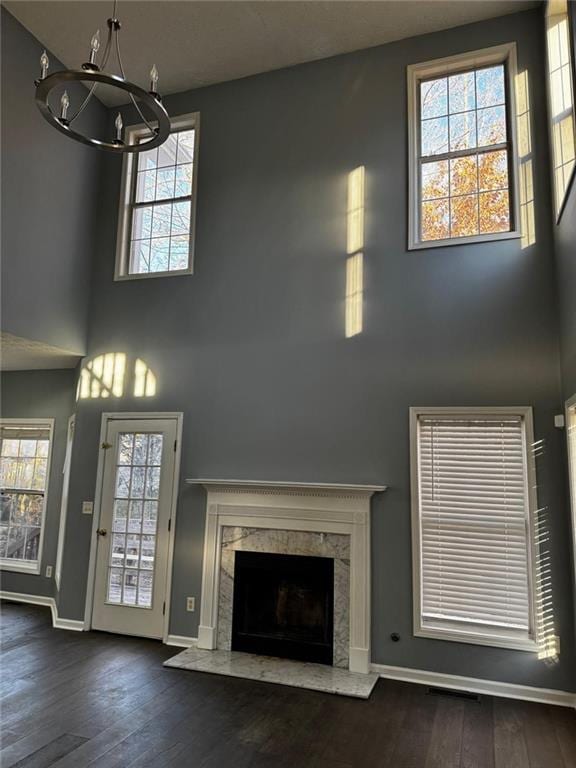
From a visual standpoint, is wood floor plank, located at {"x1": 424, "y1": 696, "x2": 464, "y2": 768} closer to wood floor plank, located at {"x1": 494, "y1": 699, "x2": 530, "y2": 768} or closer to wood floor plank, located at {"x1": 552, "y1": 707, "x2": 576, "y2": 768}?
wood floor plank, located at {"x1": 494, "y1": 699, "x2": 530, "y2": 768}

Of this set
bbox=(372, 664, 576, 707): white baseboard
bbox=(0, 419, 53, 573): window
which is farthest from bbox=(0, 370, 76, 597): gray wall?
bbox=(372, 664, 576, 707): white baseboard

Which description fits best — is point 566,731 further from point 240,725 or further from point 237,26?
point 237,26

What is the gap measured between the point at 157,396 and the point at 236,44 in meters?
3.47

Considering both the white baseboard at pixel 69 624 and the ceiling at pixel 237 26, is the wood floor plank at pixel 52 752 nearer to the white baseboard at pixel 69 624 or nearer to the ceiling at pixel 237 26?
the white baseboard at pixel 69 624

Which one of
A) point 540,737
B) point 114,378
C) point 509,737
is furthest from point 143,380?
point 540,737

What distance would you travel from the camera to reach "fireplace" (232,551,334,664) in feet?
14.6

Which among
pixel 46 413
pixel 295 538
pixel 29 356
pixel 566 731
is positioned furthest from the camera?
pixel 46 413

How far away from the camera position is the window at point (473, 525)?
13.3ft

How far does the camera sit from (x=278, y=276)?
5090 millimetres

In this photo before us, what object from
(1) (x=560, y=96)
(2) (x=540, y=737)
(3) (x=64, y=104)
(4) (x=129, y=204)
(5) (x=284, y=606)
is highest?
(4) (x=129, y=204)

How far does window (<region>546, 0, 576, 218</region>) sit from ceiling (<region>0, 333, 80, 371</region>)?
4.67 meters

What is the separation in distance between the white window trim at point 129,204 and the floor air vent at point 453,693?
4.22 meters

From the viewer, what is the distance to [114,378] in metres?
5.57

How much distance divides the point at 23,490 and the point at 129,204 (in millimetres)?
3689
